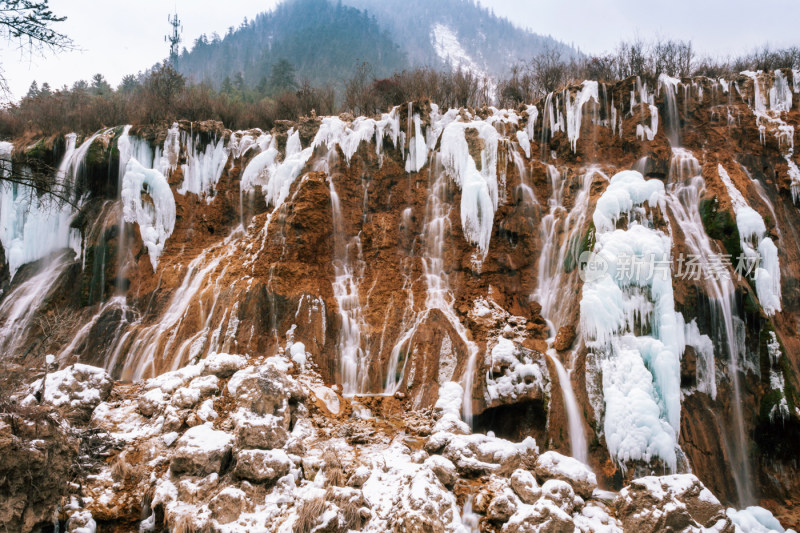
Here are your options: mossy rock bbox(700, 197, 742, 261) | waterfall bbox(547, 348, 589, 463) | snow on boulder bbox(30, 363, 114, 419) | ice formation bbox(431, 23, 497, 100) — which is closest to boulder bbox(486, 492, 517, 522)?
waterfall bbox(547, 348, 589, 463)

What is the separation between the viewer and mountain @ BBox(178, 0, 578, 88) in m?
51.9

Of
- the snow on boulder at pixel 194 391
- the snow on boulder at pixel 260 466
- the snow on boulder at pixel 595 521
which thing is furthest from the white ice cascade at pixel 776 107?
the snow on boulder at pixel 194 391

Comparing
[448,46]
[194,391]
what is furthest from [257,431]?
[448,46]

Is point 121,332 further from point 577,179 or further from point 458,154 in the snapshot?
point 577,179

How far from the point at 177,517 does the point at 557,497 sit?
4745 millimetres

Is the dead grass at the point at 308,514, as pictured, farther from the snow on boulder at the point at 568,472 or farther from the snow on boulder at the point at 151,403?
the snow on boulder at the point at 151,403

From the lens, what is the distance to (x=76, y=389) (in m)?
7.07

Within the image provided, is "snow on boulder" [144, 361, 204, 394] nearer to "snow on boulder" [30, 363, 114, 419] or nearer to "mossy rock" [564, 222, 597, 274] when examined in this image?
"snow on boulder" [30, 363, 114, 419]

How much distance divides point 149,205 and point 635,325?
1418 cm

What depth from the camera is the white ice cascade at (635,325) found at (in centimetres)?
725

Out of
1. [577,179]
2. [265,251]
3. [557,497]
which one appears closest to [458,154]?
[577,179]

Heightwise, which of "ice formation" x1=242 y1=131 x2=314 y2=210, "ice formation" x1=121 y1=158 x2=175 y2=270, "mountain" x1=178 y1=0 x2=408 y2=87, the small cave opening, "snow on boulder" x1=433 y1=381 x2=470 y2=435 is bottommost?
the small cave opening

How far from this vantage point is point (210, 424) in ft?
21.1

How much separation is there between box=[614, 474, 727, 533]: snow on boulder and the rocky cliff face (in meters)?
0.11
